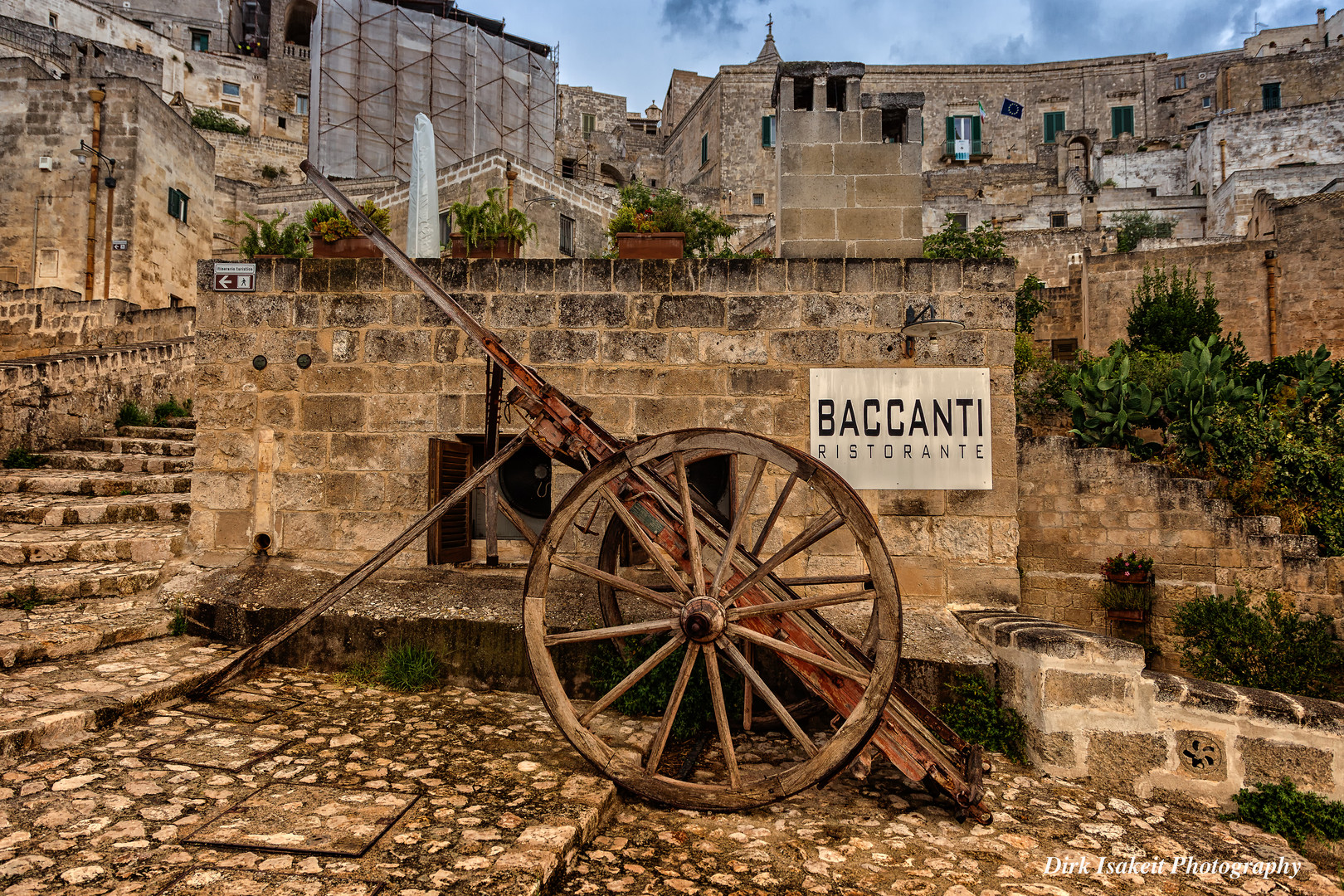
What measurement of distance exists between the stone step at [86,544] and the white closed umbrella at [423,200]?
10.1ft

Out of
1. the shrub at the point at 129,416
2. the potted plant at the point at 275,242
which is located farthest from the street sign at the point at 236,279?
the shrub at the point at 129,416

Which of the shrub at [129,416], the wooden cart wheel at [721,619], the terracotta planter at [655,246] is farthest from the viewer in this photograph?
the shrub at [129,416]

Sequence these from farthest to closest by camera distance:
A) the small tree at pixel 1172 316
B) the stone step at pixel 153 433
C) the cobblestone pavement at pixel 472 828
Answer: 1. the small tree at pixel 1172 316
2. the stone step at pixel 153 433
3. the cobblestone pavement at pixel 472 828

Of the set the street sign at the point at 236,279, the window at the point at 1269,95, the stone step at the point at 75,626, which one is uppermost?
the window at the point at 1269,95

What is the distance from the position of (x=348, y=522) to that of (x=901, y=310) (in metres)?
4.19

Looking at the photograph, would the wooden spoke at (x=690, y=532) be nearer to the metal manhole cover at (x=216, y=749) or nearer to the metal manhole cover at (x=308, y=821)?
the metal manhole cover at (x=308, y=821)

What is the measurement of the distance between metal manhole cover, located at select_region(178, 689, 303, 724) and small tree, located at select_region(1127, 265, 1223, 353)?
59.1 ft

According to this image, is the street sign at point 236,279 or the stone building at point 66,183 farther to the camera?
the stone building at point 66,183

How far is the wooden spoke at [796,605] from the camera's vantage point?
303cm

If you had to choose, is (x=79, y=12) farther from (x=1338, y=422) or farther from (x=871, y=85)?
(x=1338, y=422)

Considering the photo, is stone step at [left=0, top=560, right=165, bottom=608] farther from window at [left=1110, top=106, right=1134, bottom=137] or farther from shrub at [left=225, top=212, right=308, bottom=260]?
window at [left=1110, top=106, right=1134, bottom=137]

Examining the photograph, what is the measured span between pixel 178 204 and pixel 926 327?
72.3 feet

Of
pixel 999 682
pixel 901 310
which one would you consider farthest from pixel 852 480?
pixel 999 682

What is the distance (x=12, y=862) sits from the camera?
238 centimetres
